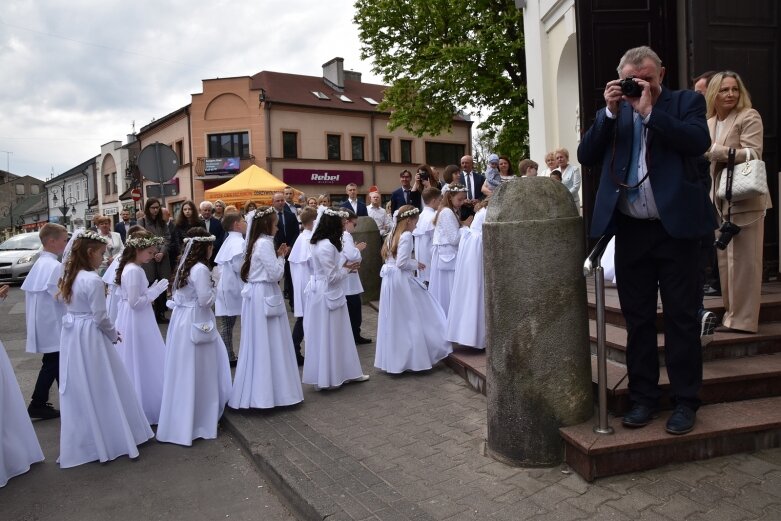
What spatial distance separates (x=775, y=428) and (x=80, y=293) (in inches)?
197

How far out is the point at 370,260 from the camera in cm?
1114

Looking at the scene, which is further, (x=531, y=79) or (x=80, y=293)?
(x=531, y=79)

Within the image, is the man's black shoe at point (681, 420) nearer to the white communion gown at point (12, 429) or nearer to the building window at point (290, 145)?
the white communion gown at point (12, 429)

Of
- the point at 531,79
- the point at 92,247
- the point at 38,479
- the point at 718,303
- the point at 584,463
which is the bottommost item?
the point at 38,479

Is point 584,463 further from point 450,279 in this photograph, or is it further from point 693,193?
point 450,279

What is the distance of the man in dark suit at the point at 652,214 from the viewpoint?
352cm

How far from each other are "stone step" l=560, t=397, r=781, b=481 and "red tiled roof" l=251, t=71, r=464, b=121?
34.1 metres

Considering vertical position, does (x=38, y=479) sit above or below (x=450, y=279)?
below

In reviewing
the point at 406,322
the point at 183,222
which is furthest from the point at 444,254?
the point at 183,222

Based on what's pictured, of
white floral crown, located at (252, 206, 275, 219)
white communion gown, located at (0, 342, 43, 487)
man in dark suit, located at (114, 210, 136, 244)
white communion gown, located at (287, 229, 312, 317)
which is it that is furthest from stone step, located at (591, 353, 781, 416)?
man in dark suit, located at (114, 210, 136, 244)

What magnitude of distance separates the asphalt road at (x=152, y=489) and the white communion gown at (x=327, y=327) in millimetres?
1200

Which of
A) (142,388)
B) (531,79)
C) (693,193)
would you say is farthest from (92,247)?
(531,79)

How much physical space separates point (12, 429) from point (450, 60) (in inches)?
700

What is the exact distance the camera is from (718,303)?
17.5 feet
